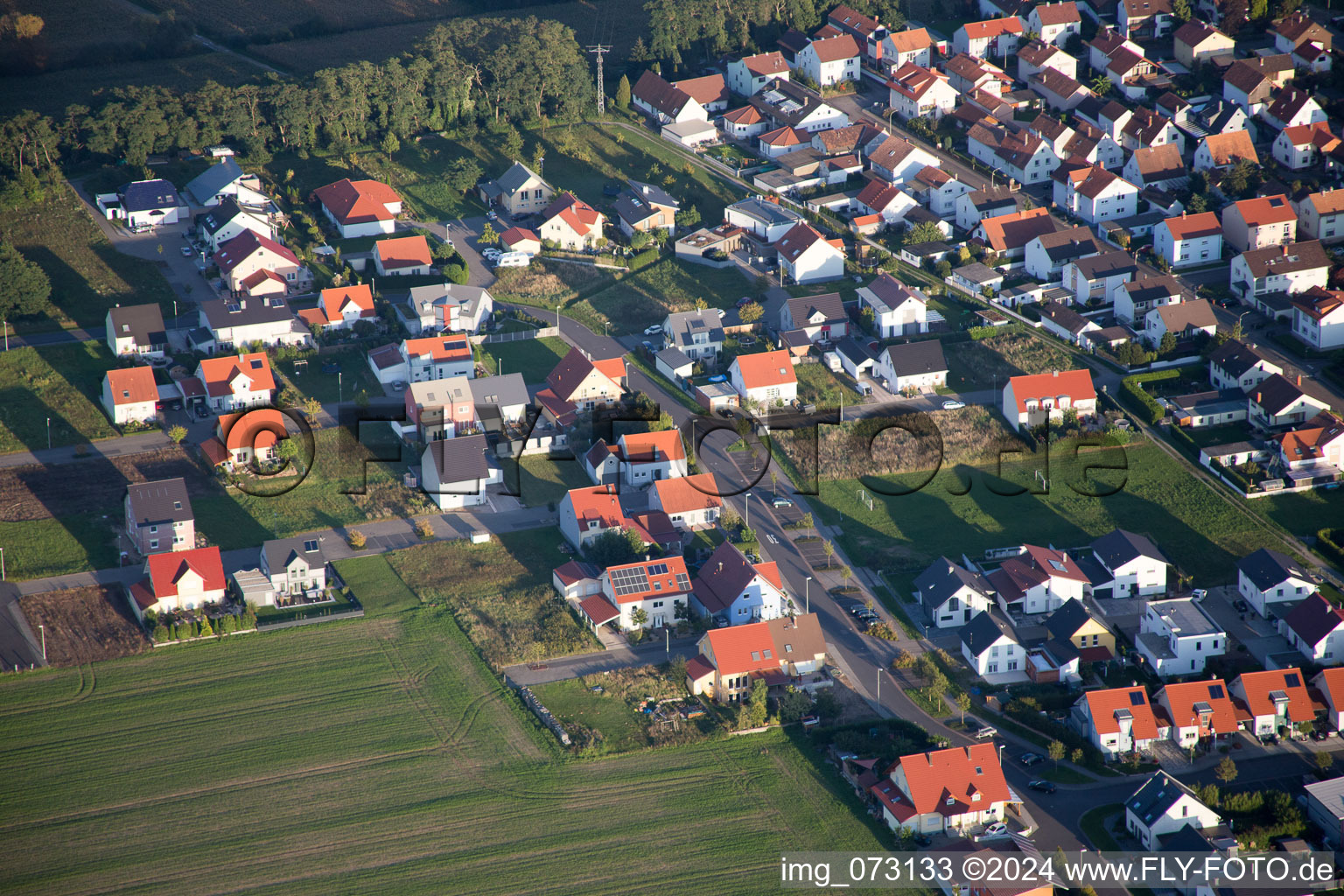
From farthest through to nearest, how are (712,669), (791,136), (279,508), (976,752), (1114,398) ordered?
(791,136) → (1114,398) → (279,508) → (712,669) → (976,752)

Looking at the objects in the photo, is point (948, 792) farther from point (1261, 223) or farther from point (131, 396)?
point (1261, 223)

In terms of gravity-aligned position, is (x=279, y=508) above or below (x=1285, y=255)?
below

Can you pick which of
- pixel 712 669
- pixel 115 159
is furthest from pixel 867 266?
pixel 115 159

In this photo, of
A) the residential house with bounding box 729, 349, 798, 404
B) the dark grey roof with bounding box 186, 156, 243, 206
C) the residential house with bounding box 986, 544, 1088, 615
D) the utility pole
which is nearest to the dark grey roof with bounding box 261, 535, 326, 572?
the residential house with bounding box 729, 349, 798, 404

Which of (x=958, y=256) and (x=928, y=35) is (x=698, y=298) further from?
(x=928, y=35)

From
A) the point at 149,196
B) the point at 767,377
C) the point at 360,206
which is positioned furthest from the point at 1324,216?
the point at 149,196

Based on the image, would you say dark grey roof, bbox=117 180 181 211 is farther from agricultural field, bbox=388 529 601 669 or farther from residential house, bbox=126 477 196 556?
agricultural field, bbox=388 529 601 669
